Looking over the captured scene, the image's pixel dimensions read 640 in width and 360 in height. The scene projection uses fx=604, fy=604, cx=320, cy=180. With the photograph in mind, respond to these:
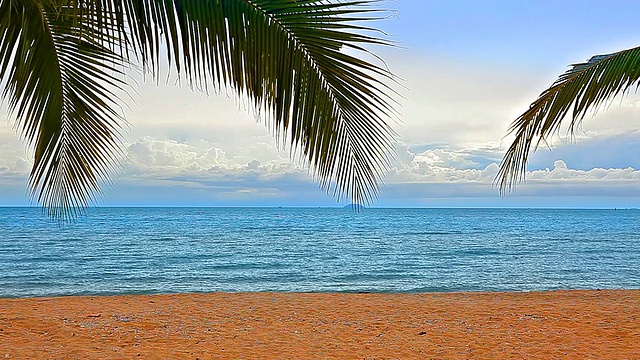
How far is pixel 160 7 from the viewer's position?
75.4 inches

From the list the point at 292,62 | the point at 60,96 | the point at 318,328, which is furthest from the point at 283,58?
the point at 318,328

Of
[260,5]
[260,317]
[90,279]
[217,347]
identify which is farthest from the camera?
[90,279]

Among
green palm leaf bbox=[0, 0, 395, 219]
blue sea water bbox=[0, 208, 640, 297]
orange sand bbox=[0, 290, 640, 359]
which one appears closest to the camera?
green palm leaf bbox=[0, 0, 395, 219]

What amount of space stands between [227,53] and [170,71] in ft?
0.62

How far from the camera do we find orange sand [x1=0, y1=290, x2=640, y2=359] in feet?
20.3

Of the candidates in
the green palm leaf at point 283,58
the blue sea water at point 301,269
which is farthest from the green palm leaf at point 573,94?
the blue sea water at point 301,269

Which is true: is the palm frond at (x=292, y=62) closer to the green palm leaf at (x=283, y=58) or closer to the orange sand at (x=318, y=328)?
the green palm leaf at (x=283, y=58)

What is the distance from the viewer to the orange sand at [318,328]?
6.19 meters

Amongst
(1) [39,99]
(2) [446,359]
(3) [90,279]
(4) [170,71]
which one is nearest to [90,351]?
(2) [446,359]

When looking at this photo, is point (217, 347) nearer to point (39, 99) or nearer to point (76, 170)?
→ point (76, 170)

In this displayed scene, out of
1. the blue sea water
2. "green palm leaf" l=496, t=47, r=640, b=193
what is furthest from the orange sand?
the blue sea water

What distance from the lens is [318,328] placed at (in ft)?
24.2

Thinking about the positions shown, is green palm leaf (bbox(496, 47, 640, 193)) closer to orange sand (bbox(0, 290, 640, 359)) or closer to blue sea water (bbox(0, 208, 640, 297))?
orange sand (bbox(0, 290, 640, 359))

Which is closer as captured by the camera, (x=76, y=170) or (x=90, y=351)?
(x=76, y=170)
